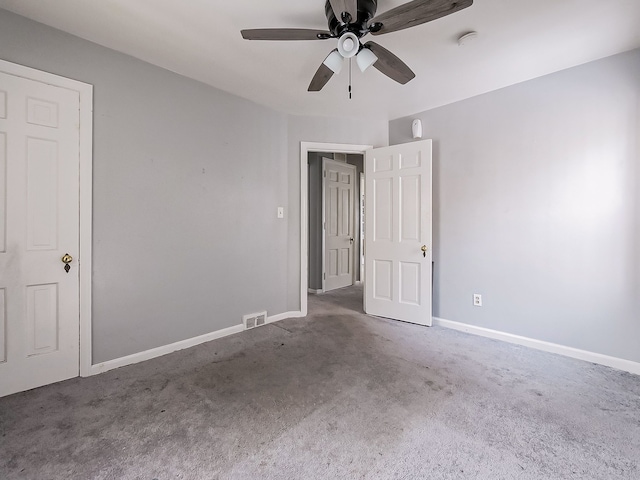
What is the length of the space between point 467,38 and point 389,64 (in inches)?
24.7

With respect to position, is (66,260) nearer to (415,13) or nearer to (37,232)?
(37,232)

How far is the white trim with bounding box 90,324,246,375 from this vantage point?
90.0 inches

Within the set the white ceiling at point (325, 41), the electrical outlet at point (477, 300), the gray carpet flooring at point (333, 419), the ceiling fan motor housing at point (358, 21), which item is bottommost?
the gray carpet flooring at point (333, 419)

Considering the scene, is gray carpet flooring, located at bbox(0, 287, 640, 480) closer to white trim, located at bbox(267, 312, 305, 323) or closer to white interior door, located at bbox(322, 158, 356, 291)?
white trim, located at bbox(267, 312, 305, 323)

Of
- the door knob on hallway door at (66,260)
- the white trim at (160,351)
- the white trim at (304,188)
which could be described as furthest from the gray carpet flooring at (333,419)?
the white trim at (304,188)

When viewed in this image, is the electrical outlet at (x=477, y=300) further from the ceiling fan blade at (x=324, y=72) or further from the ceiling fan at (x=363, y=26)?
the ceiling fan blade at (x=324, y=72)

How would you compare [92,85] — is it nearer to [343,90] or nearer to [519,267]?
[343,90]

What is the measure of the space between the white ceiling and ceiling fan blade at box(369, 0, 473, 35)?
267 millimetres

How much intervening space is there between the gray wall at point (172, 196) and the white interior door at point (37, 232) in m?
0.15

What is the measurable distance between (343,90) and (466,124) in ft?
4.40

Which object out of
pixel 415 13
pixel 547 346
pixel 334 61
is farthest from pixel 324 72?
pixel 547 346

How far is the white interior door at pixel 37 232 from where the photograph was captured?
1930mm

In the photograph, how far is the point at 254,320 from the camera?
10.9 feet

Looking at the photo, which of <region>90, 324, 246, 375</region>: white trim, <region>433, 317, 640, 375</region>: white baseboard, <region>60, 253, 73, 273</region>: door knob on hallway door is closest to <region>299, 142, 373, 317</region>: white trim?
<region>90, 324, 246, 375</region>: white trim
